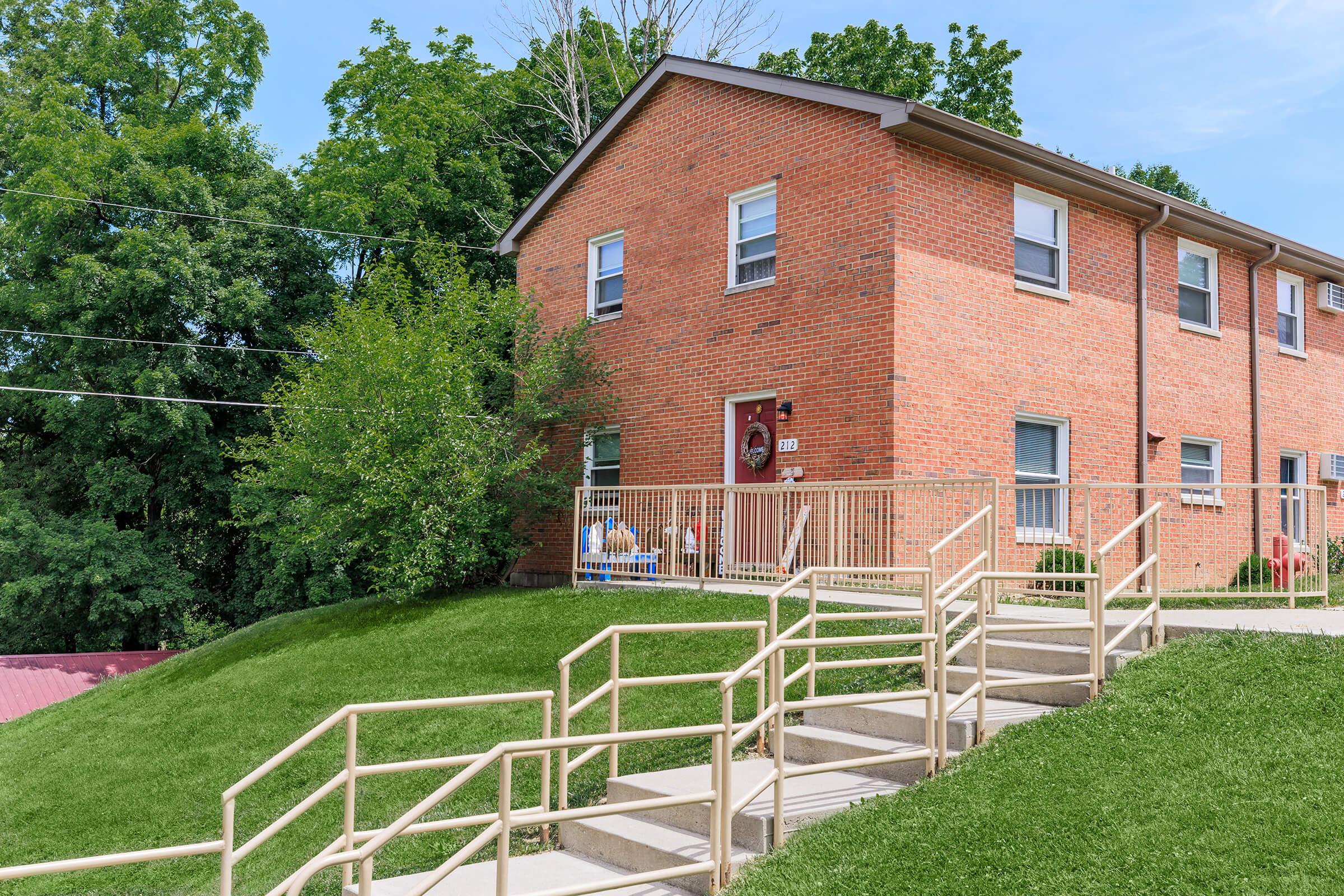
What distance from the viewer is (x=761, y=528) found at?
44.1 ft

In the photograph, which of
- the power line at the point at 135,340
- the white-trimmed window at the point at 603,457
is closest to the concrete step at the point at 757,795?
the white-trimmed window at the point at 603,457

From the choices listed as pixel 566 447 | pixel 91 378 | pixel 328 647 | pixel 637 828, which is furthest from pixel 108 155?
pixel 637 828

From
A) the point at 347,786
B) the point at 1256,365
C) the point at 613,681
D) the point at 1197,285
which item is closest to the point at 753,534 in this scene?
the point at 613,681

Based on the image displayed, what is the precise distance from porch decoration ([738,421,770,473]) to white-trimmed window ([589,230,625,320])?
3.70 metres

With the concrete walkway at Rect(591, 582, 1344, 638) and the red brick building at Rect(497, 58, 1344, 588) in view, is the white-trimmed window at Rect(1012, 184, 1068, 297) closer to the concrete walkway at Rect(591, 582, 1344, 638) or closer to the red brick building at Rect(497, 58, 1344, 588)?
the red brick building at Rect(497, 58, 1344, 588)

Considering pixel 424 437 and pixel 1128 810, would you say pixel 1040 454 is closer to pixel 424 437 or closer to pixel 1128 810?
pixel 424 437

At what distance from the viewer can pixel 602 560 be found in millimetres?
15234

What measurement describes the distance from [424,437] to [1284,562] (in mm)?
11220

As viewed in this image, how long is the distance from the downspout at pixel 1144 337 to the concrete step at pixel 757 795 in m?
10.9

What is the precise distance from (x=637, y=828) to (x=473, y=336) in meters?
12.3

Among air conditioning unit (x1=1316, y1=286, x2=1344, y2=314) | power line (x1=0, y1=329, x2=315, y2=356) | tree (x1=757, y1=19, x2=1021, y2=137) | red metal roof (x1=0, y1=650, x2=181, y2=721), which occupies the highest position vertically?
tree (x1=757, y1=19, x2=1021, y2=137)

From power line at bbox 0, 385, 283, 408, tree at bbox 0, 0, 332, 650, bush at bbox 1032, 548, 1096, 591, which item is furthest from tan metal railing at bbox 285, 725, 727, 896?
tree at bbox 0, 0, 332, 650

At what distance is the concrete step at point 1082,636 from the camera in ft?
28.5

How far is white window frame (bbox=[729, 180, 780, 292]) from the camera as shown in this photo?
613 inches
